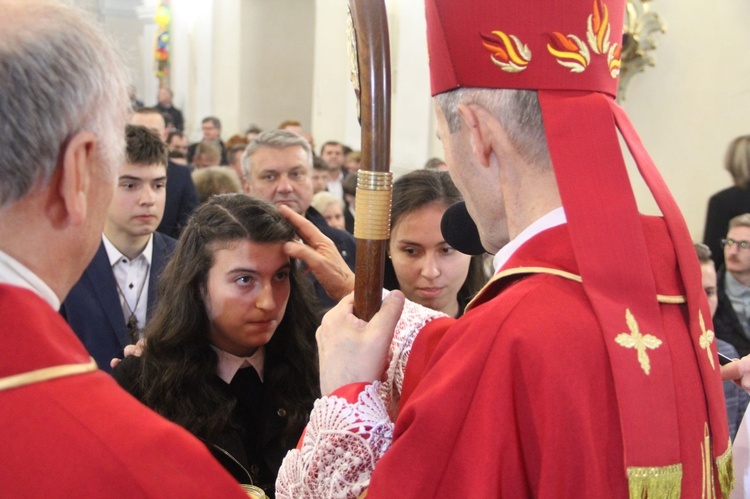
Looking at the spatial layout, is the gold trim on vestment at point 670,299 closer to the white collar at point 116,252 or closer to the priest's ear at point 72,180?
the priest's ear at point 72,180

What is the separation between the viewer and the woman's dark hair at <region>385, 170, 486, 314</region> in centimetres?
315

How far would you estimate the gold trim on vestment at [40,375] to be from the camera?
995 millimetres

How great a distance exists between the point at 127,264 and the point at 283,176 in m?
1.05

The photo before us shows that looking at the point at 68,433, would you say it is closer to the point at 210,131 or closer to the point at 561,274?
the point at 561,274

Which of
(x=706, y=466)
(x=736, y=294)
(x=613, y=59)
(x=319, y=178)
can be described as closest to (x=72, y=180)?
(x=613, y=59)

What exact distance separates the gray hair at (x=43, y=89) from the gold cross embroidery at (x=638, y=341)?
0.80 m

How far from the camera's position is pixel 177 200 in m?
5.46

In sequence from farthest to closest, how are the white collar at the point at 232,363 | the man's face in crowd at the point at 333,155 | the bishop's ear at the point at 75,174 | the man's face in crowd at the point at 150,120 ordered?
the man's face in crowd at the point at 333,155 → the man's face in crowd at the point at 150,120 → the white collar at the point at 232,363 → the bishop's ear at the point at 75,174

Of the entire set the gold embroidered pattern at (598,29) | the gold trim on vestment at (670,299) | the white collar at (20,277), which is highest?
the gold embroidered pattern at (598,29)

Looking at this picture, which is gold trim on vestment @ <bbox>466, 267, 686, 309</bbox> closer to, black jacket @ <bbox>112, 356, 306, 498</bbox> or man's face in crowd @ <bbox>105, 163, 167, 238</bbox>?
black jacket @ <bbox>112, 356, 306, 498</bbox>

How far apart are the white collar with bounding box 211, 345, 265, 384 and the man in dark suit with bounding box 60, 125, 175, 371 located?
855 millimetres

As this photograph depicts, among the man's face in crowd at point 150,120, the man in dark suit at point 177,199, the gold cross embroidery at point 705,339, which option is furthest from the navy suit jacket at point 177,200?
the gold cross embroidery at point 705,339

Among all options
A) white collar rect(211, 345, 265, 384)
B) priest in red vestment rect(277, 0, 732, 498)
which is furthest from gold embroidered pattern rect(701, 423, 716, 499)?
white collar rect(211, 345, 265, 384)

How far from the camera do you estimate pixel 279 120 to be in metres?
14.6
